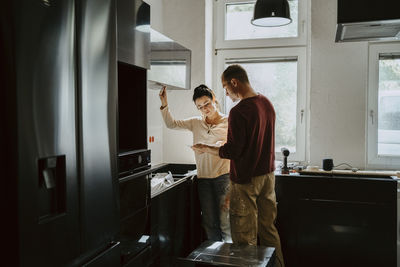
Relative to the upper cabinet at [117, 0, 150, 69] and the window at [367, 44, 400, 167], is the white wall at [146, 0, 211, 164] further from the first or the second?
the upper cabinet at [117, 0, 150, 69]

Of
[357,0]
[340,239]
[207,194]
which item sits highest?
[357,0]

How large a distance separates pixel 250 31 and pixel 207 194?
6.01 ft

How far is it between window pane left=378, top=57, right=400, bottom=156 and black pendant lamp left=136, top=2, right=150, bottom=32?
2521 mm

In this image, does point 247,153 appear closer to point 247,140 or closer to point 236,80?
point 247,140

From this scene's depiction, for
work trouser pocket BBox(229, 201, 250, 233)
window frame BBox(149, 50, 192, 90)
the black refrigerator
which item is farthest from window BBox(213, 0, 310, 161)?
the black refrigerator

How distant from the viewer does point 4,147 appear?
1006 mm

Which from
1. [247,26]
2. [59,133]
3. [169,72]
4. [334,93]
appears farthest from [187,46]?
[59,133]

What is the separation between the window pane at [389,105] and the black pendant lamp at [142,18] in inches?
99.2

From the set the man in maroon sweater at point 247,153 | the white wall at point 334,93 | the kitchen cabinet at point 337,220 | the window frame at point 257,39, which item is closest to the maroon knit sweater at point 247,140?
the man in maroon sweater at point 247,153

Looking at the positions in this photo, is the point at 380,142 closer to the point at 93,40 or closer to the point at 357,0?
the point at 357,0

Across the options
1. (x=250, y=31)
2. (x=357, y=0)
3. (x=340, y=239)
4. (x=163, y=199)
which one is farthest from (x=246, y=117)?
(x=250, y=31)

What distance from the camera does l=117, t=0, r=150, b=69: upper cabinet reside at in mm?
1757

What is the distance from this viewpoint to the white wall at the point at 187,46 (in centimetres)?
379

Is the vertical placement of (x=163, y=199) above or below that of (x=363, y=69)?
below
